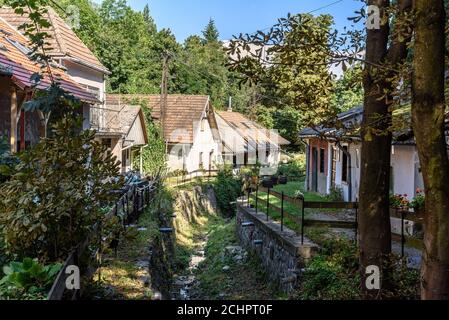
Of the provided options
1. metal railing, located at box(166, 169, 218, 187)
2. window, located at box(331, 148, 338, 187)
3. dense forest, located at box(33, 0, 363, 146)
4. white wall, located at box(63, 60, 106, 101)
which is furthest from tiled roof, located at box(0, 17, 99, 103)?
dense forest, located at box(33, 0, 363, 146)

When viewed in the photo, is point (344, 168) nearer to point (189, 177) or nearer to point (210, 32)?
point (189, 177)

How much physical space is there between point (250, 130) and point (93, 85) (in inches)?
1070

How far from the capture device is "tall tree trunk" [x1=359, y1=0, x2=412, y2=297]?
5.82 meters

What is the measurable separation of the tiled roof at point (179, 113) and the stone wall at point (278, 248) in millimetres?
19702

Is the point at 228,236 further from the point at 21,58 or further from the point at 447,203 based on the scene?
the point at 447,203

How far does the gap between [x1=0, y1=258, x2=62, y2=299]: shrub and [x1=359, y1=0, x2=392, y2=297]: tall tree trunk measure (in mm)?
3728

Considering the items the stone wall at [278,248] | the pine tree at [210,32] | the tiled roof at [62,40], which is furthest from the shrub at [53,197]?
the pine tree at [210,32]

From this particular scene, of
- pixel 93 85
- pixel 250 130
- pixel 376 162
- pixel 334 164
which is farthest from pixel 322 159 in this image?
pixel 250 130

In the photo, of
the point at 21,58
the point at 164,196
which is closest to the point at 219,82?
the point at 164,196

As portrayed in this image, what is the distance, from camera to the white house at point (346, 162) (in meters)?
7.61

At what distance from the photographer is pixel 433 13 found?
3965 mm

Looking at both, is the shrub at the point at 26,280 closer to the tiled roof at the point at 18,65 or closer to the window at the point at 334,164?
the tiled roof at the point at 18,65

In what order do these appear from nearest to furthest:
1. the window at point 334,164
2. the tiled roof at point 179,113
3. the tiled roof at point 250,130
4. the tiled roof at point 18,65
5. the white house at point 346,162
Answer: the white house at point 346,162 → the tiled roof at point 18,65 → the window at point 334,164 → the tiled roof at point 179,113 → the tiled roof at point 250,130
